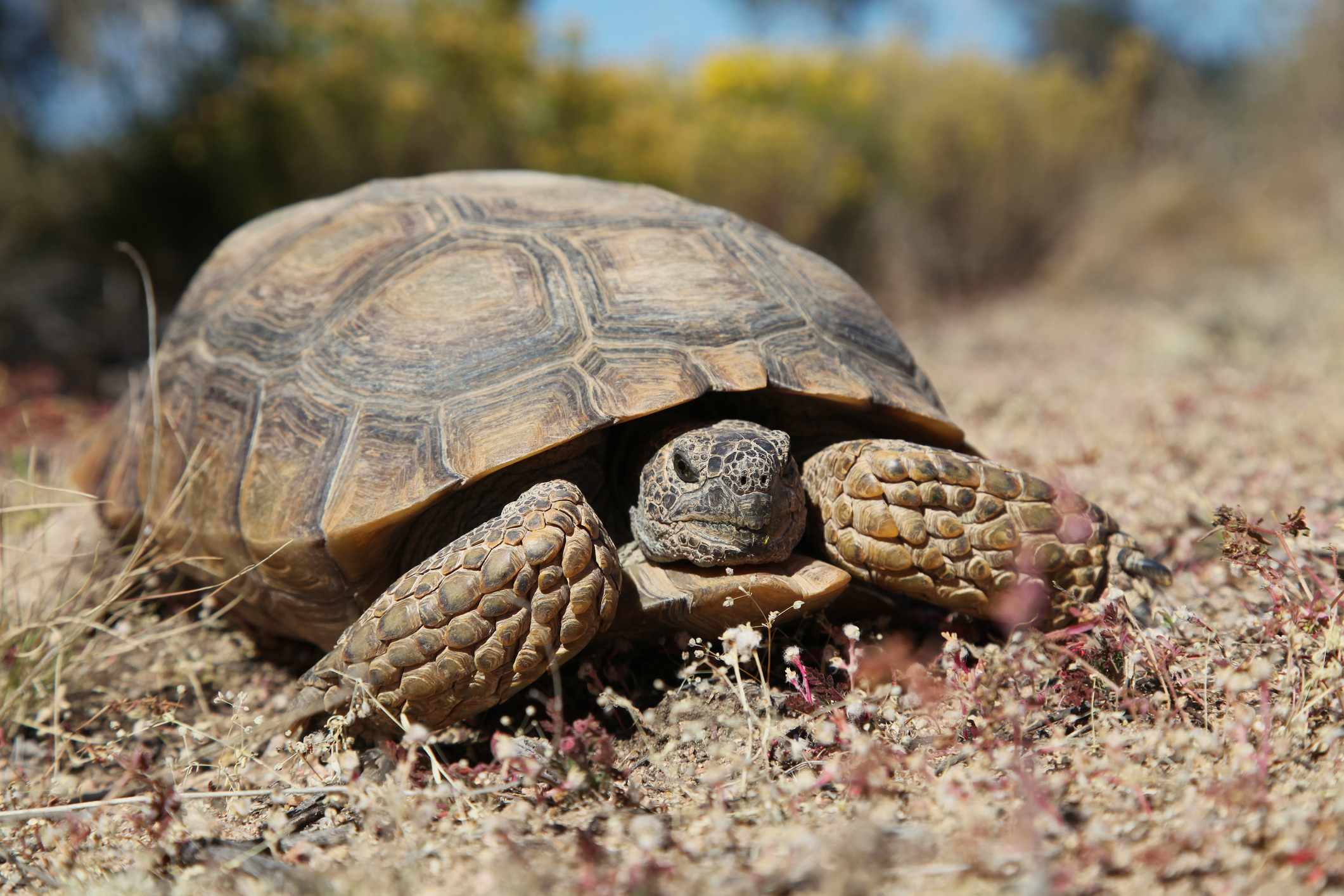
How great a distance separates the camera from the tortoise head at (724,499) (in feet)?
6.73

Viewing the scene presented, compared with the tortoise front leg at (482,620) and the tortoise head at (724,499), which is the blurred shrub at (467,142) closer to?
the tortoise head at (724,499)

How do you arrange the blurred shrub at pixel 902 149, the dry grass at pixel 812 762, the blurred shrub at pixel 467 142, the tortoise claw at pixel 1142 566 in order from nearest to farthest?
the dry grass at pixel 812 762
the tortoise claw at pixel 1142 566
the blurred shrub at pixel 467 142
the blurred shrub at pixel 902 149

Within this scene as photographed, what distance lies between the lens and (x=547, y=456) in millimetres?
2279

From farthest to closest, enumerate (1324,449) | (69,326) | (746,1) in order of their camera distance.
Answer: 1. (746,1)
2. (69,326)
3. (1324,449)

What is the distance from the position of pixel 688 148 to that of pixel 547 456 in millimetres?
6287

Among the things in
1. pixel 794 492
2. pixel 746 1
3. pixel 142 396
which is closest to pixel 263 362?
pixel 142 396

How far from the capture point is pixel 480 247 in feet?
8.38

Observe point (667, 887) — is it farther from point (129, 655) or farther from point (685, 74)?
point (685, 74)

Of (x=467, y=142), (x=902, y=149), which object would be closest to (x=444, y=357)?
(x=467, y=142)

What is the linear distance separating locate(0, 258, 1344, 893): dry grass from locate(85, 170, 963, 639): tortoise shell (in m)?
0.43

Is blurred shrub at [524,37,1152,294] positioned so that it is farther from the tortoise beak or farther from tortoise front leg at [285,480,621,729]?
tortoise front leg at [285,480,621,729]

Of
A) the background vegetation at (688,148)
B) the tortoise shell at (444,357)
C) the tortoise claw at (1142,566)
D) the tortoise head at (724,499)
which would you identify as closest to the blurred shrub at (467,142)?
the background vegetation at (688,148)

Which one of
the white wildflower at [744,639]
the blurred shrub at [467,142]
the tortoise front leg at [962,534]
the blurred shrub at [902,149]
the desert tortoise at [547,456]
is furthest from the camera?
the blurred shrub at [902,149]

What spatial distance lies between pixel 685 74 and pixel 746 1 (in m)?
24.9
